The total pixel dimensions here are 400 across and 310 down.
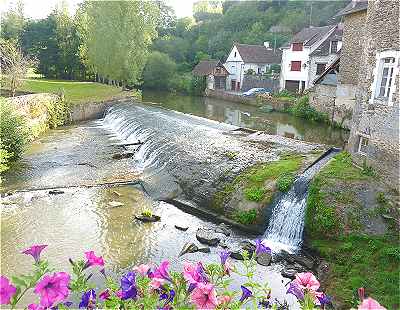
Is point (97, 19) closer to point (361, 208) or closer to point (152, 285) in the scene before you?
point (361, 208)

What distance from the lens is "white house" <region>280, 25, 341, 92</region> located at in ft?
132

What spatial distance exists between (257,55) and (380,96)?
44735 mm

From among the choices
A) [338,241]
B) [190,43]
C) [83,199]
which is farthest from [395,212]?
[190,43]

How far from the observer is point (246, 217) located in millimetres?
12625

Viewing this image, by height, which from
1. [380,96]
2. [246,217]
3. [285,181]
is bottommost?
[246,217]

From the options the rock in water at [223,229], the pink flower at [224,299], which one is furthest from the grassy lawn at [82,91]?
the pink flower at [224,299]

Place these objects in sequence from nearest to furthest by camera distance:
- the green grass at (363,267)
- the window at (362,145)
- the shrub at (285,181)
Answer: the green grass at (363,267) → the shrub at (285,181) → the window at (362,145)

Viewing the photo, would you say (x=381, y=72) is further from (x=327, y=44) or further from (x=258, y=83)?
(x=258, y=83)

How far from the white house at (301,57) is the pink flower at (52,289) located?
40587mm

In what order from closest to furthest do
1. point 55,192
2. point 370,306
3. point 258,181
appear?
point 370,306, point 258,181, point 55,192

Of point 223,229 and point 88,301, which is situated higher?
point 88,301

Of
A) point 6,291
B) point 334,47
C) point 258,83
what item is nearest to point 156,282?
point 6,291

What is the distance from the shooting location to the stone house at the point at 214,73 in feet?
174

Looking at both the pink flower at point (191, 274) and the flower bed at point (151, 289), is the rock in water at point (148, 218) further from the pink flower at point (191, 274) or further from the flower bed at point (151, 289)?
the pink flower at point (191, 274)
